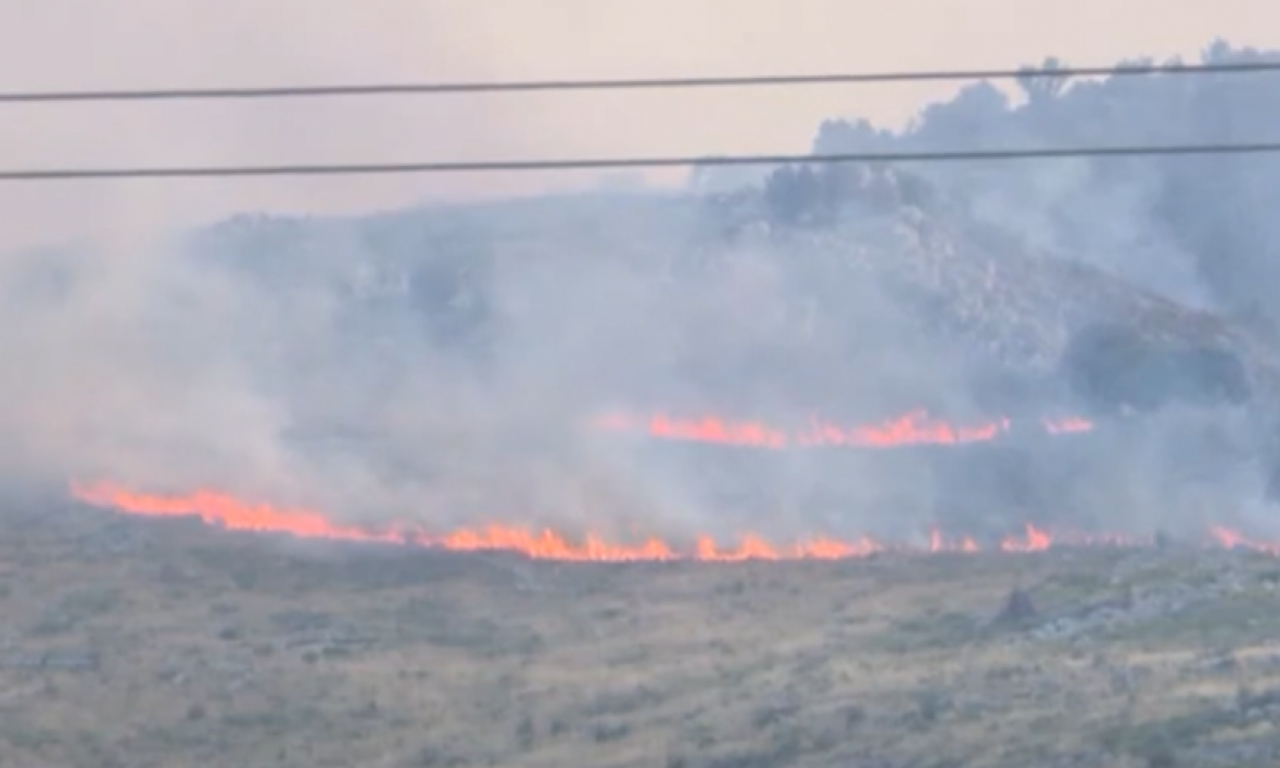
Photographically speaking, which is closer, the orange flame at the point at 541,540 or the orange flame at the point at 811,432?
the orange flame at the point at 541,540

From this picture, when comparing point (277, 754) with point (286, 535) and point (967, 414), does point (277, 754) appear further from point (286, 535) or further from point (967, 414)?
point (967, 414)

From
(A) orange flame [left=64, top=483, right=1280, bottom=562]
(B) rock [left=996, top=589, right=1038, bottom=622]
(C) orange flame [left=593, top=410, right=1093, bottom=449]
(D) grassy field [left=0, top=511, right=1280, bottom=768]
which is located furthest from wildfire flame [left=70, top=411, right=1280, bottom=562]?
(B) rock [left=996, top=589, right=1038, bottom=622]

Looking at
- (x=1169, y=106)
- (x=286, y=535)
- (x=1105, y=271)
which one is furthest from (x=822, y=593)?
(x=1169, y=106)

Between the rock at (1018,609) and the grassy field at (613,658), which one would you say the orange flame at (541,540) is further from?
the rock at (1018,609)

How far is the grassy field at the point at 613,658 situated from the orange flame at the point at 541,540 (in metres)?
1.87

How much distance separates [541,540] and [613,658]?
16.2m

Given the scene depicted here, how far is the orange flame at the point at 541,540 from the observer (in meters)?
65.1

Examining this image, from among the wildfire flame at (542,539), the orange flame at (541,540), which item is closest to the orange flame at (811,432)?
the wildfire flame at (542,539)

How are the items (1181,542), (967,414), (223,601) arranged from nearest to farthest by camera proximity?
(223,601) → (1181,542) → (967,414)

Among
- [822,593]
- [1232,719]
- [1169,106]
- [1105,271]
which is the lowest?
[1232,719]

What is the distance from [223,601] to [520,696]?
12733mm

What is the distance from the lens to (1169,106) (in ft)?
386

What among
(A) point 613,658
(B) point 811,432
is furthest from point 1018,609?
(B) point 811,432

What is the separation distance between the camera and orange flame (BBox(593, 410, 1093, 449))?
77.1 m
